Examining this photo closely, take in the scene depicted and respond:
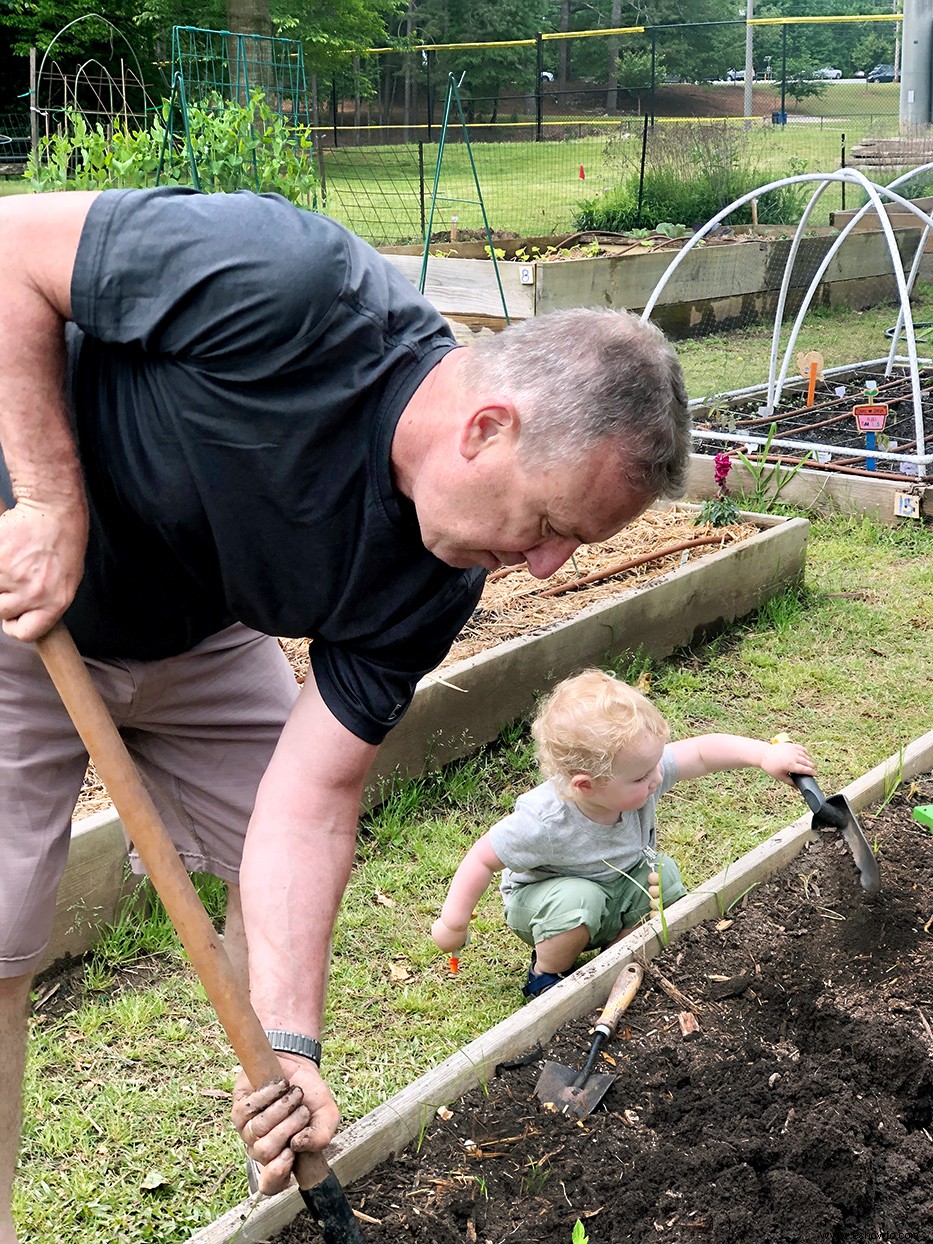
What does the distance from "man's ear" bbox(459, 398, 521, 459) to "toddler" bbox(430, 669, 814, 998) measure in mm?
1150

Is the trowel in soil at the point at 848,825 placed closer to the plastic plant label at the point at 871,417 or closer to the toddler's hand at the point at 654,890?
the toddler's hand at the point at 654,890

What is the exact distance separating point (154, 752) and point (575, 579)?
2.85 m

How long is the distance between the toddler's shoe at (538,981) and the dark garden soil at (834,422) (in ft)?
13.1

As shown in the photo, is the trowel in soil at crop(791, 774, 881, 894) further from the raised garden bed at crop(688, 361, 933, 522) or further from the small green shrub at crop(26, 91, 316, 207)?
the small green shrub at crop(26, 91, 316, 207)

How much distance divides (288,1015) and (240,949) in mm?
486

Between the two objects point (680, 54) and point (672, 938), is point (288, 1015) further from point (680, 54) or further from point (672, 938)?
point (680, 54)

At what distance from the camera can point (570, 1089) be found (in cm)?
238

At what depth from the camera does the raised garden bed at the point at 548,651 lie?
299 cm

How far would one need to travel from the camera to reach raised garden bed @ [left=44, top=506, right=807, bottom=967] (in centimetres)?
299

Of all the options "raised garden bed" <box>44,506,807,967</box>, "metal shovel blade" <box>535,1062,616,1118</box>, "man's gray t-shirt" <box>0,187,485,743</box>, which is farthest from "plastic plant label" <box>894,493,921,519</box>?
"man's gray t-shirt" <box>0,187,485,743</box>

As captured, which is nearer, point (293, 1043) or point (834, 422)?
point (293, 1043)

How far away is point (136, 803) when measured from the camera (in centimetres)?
172

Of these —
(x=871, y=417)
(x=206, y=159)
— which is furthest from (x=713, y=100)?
(x=206, y=159)

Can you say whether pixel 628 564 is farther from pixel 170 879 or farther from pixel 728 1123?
pixel 170 879
